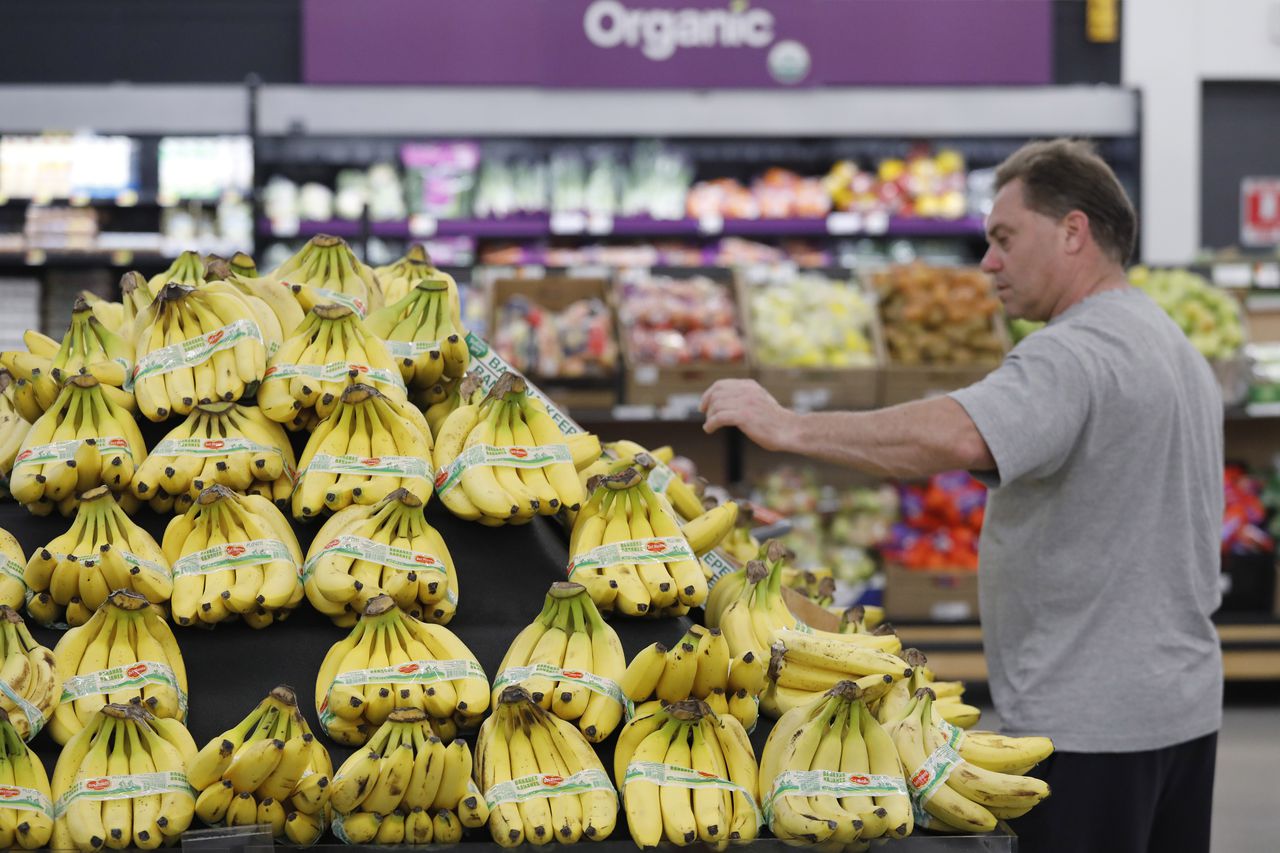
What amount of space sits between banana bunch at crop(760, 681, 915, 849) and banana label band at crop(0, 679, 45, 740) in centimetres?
82

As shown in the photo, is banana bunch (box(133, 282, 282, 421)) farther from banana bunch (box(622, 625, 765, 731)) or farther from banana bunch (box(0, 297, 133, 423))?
banana bunch (box(622, 625, 765, 731))

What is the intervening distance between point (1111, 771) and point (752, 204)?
5785 millimetres

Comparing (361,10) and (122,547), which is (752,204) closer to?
(361,10)

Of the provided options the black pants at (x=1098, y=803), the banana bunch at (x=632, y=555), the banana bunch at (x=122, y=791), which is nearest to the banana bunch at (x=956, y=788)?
the banana bunch at (x=632, y=555)

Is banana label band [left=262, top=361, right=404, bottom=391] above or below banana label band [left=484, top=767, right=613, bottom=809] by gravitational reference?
above

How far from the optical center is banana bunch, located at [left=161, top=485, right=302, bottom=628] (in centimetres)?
164

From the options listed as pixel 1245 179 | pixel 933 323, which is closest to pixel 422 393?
pixel 933 323

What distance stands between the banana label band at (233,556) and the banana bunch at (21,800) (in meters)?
0.30

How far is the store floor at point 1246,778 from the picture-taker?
13.6 ft

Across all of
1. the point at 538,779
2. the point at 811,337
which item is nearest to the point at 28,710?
the point at 538,779

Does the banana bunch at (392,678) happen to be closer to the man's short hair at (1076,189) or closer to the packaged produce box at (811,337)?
the man's short hair at (1076,189)

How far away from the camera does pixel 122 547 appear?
5.49ft

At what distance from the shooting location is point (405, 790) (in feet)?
4.59

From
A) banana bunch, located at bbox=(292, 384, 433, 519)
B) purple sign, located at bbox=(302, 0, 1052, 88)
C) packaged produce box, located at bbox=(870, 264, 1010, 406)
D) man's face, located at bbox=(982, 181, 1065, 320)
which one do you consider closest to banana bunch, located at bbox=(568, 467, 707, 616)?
banana bunch, located at bbox=(292, 384, 433, 519)
